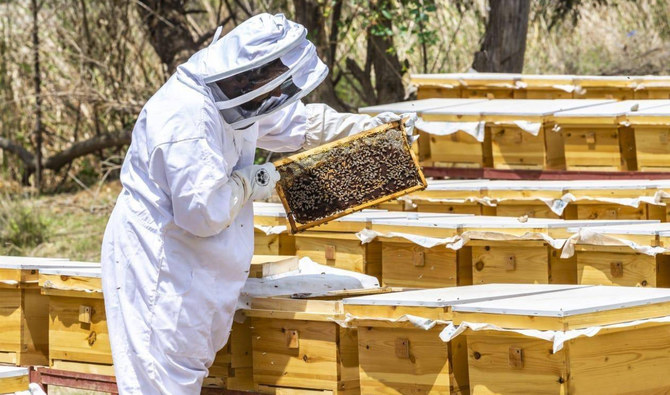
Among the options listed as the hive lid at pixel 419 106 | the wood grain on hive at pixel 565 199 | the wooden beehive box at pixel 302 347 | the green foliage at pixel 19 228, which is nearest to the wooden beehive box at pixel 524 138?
the hive lid at pixel 419 106

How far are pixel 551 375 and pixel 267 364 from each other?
143cm

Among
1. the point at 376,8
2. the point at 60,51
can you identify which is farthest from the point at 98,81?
the point at 376,8

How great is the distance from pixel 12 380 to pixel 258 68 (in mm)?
1600

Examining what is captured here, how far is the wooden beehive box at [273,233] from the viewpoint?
6.50m

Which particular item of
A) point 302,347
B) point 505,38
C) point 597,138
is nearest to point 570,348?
point 302,347

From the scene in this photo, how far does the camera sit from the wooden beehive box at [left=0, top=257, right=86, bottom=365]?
18.1ft

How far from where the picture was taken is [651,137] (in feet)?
24.1

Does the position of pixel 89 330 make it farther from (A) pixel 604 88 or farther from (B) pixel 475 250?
(A) pixel 604 88

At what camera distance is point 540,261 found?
5590 millimetres

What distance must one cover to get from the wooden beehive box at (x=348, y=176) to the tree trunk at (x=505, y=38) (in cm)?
643

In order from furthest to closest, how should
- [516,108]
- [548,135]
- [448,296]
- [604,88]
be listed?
1. [604,88]
2. [516,108]
3. [548,135]
4. [448,296]

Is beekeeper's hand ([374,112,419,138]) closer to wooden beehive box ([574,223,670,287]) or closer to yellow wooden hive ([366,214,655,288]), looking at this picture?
yellow wooden hive ([366,214,655,288])

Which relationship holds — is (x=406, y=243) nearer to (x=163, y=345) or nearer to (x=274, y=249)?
(x=274, y=249)

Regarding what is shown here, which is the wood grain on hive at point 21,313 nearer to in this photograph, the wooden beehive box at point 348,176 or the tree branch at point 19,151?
the wooden beehive box at point 348,176
